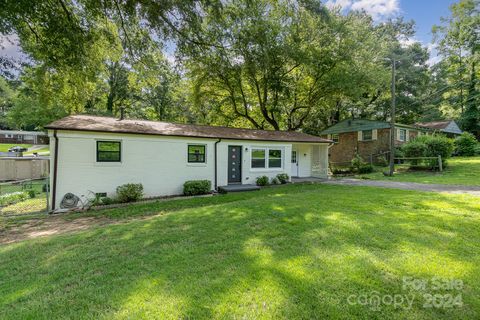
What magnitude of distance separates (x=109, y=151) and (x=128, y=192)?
1.91m

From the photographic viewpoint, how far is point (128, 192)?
30.1 feet

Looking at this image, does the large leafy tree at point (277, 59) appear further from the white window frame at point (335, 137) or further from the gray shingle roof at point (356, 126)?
the white window frame at point (335, 137)

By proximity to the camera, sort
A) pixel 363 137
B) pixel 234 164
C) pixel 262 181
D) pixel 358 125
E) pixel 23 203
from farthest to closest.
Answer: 1. pixel 358 125
2. pixel 363 137
3. pixel 262 181
4. pixel 234 164
5. pixel 23 203

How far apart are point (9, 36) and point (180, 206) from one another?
8952mm

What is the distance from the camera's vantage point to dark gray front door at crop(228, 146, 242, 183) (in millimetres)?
12523

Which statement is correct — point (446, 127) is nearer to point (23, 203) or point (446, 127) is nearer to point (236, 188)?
point (236, 188)

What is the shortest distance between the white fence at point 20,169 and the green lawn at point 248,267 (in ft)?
54.0

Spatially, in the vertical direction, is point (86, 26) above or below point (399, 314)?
above

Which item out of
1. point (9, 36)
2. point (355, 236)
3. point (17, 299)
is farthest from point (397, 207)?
point (9, 36)

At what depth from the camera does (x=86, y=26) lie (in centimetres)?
905

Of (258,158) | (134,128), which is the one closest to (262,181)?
(258,158)

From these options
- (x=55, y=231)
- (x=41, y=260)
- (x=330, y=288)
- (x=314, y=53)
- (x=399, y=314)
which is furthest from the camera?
(x=314, y=53)

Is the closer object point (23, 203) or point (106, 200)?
point (106, 200)

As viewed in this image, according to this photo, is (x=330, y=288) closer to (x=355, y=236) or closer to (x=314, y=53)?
(x=355, y=236)
